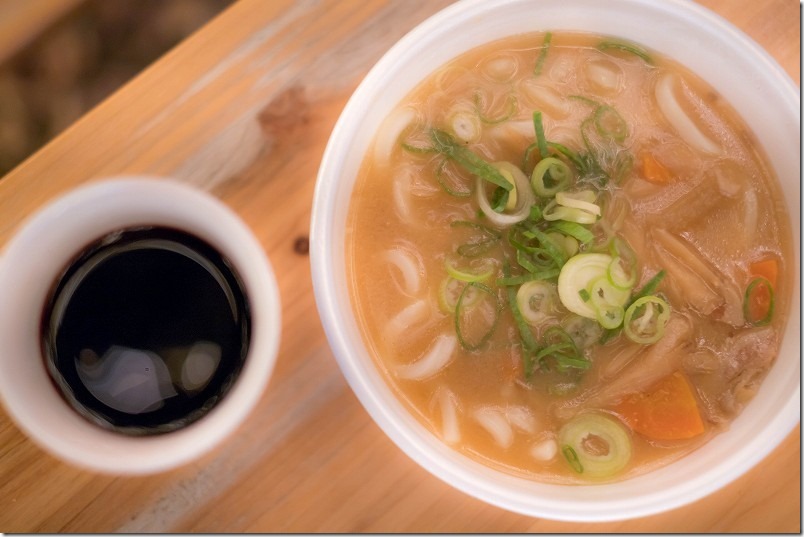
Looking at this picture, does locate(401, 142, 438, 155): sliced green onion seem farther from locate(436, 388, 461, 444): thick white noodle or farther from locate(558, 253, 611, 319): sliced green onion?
locate(436, 388, 461, 444): thick white noodle

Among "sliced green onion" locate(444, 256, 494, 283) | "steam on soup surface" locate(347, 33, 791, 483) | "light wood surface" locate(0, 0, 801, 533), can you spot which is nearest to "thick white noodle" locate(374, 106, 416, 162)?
"steam on soup surface" locate(347, 33, 791, 483)

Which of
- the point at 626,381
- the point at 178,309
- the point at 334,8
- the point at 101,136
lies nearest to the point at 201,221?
the point at 178,309

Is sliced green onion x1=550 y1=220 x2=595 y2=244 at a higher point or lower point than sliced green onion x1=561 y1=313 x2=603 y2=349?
higher

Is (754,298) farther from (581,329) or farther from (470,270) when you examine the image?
(470,270)

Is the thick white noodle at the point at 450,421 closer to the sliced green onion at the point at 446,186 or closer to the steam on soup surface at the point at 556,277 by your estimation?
the steam on soup surface at the point at 556,277

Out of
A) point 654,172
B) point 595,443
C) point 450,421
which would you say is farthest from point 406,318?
point 654,172

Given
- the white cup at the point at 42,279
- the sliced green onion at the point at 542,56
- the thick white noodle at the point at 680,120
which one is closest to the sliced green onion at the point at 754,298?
the thick white noodle at the point at 680,120

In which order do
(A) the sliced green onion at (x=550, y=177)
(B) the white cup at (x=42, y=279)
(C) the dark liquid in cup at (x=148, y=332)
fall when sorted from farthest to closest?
1. (A) the sliced green onion at (x=550, y=177)
2. (C) the dark liquid in cup at (x=148, y=332)
3. (B) the white cup at (x=42, y=279)

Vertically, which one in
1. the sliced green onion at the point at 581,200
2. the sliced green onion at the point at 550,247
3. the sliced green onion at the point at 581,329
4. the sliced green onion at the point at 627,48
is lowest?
the sliced green onion at the point at 581,329

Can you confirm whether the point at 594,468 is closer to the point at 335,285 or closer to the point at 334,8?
the point at 335,285
